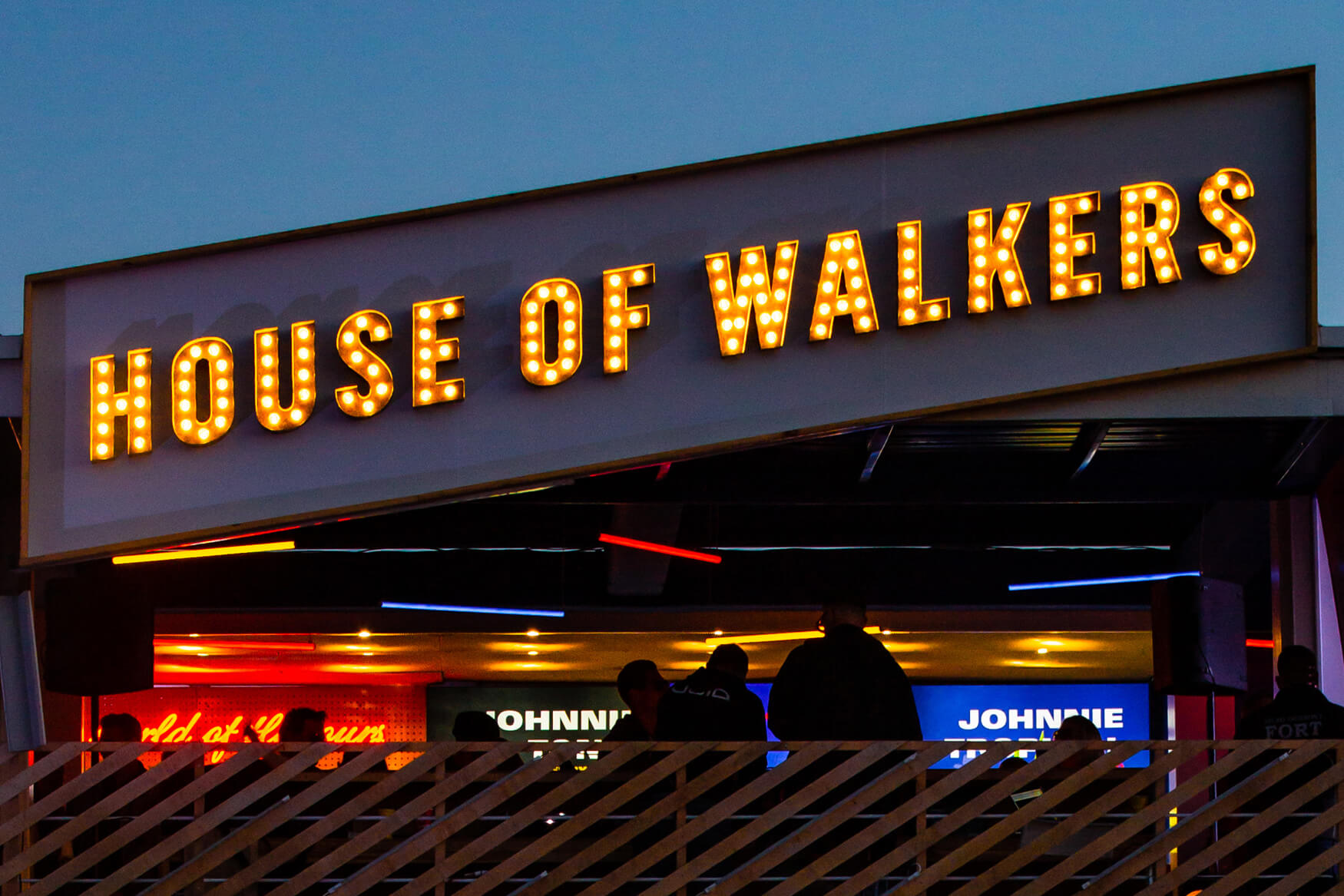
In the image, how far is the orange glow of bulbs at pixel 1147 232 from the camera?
8844mm

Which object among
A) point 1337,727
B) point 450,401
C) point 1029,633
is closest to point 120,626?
point 450,401

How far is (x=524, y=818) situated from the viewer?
6711 mm

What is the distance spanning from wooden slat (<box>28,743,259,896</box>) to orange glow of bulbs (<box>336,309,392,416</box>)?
98.9 inches

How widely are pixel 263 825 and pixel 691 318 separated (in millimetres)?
3585

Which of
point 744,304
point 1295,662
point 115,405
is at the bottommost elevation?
point 1295,662

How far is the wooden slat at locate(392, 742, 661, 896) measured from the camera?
6.71 m

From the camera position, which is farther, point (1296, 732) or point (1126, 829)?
point (1296, 732)

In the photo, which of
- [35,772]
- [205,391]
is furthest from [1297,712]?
[205,391]

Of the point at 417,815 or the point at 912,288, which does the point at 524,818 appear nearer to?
the point at 417,815

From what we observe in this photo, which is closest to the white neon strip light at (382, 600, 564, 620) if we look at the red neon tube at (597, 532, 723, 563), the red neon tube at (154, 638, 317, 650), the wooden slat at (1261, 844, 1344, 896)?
the red neon tube at (597, 532, 723, 563)

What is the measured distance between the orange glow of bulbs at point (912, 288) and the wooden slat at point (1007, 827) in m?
2.85

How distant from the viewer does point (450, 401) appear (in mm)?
8859

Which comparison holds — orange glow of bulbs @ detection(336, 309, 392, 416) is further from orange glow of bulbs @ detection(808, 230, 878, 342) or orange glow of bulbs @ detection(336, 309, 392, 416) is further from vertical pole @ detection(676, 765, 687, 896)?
vertical pole @ detection(676, 765, 687, 896)

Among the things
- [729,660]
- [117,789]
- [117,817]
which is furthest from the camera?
[729,660]
